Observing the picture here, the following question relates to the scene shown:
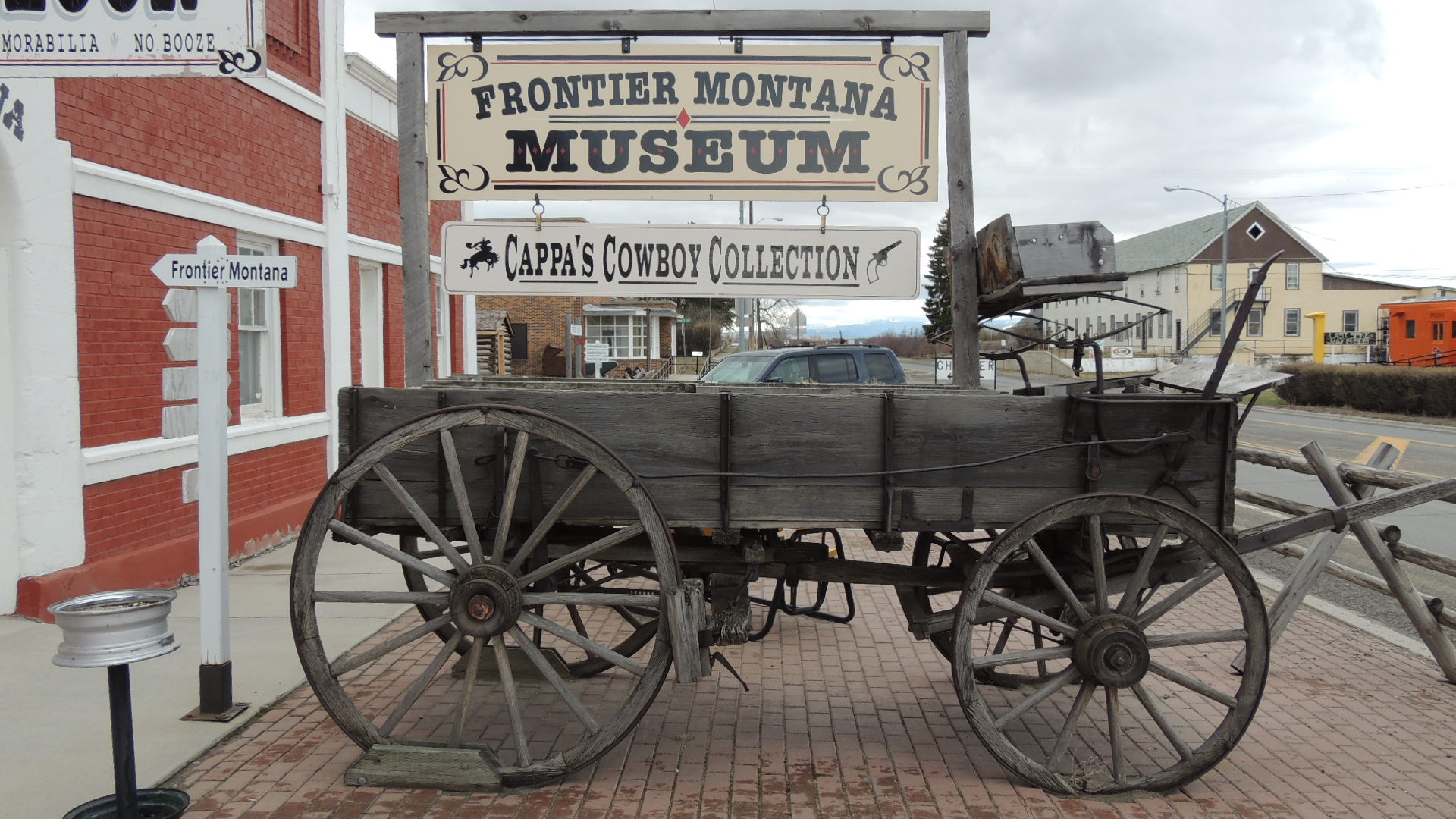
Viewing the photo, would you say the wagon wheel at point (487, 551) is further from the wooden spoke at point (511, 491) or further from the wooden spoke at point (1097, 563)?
the wooden spoke at point (1097, 563)

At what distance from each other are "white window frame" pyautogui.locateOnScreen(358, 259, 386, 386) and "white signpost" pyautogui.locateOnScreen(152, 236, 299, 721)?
6.81 meters

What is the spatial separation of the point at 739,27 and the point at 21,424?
183 inches

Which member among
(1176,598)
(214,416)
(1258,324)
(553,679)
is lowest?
(553,679)

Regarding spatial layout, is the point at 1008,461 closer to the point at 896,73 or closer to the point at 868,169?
the point at 868,169

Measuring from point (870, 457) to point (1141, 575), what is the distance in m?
1.08

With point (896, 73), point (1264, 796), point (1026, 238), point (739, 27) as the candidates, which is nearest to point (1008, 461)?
point (1026, 238)

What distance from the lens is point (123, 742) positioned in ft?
10.7

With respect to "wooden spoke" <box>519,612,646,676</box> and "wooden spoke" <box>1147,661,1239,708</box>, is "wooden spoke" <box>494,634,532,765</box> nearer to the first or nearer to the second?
"wooden spoke" <box>519,612,646,676</box>

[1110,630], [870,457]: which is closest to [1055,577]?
[1110,630]

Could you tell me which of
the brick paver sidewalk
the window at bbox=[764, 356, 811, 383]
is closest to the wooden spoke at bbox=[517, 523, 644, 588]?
the brick paver sidewalk

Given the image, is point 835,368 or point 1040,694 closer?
point 1040,694

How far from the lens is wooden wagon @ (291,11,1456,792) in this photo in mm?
3529

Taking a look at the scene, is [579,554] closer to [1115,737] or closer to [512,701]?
[512,701]

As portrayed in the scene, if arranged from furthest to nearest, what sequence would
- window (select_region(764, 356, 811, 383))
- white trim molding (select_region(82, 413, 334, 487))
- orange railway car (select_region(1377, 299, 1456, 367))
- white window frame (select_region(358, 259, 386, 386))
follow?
1. orange railway car (select_region(1377, 299, 1456, 367))
2. window (select_region(764, 356, 811, 383))
3. white window frame (select_region(358, 259, 386, 386))
4. white trim molding (select_region(82, 413, 334, 487))
